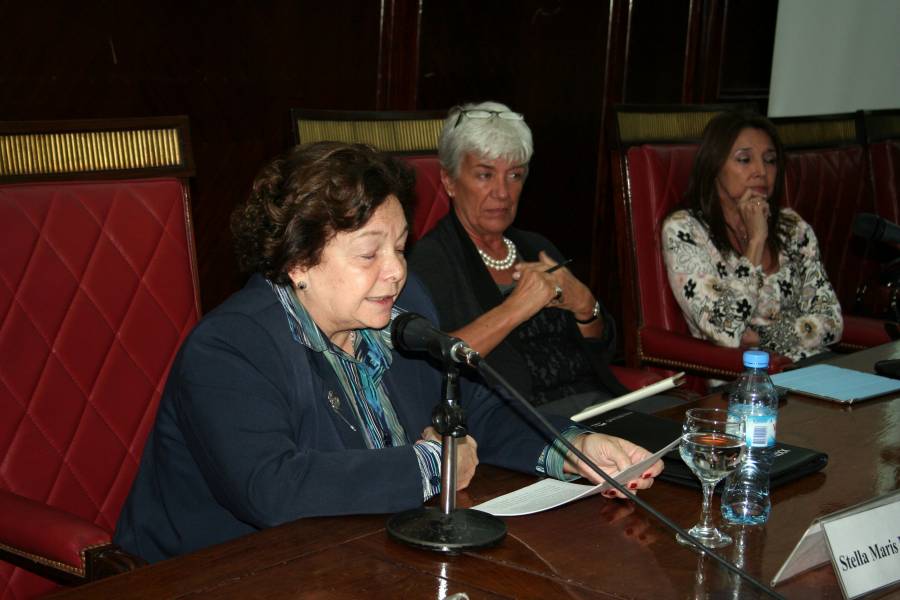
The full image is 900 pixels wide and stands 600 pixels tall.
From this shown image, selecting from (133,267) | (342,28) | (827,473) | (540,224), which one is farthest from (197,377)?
(540,224)

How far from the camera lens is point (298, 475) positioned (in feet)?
4.99

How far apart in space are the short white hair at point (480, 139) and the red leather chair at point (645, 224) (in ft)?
1.39

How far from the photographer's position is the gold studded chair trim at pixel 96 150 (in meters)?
1.89

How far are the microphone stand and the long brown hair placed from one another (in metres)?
1.85

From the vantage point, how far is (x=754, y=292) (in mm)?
3088

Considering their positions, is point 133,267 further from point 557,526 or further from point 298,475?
point 557,526

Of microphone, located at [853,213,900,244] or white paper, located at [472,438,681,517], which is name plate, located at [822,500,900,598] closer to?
white paper, located at [472,438,681,517]

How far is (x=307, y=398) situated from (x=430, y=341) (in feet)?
1.06

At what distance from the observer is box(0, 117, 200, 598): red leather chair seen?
1.82 m

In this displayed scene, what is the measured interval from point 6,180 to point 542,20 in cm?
239

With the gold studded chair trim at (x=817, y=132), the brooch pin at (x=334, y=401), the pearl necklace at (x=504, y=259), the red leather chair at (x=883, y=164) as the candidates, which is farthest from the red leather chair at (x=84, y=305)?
the red leather chair at (x=883, y=164)

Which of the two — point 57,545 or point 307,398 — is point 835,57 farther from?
point 57,545

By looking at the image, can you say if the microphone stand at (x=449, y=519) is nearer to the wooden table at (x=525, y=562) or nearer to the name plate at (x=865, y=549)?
the wooden table at (x=525, y=562)

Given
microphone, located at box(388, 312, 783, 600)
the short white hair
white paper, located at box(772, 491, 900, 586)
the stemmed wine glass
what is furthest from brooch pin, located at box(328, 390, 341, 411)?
the short white hair
